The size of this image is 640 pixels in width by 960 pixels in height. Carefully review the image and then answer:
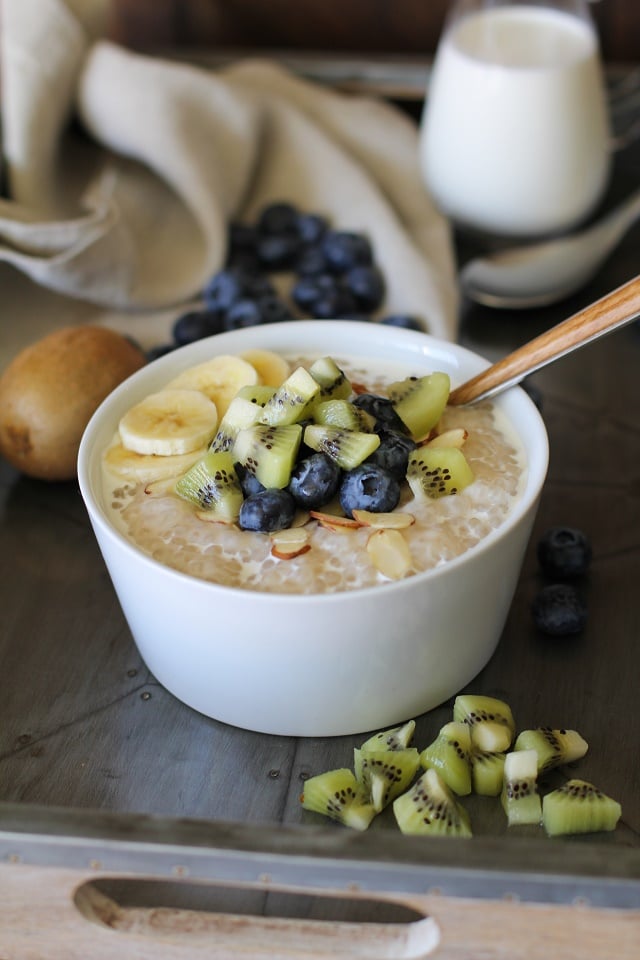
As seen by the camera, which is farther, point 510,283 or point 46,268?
point 510,283

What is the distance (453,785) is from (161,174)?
3.53 ft

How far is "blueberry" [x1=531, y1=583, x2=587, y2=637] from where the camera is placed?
1108 mm

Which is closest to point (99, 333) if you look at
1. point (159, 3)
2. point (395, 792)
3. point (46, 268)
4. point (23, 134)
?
point (46, 268)

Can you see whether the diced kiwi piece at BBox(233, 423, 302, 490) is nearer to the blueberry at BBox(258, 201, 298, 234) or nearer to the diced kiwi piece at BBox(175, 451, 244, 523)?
the diced kiwi piece at BBox(175, 451, 244, 523)

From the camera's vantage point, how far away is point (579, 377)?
1.51 m

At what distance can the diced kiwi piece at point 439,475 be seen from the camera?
3.30ft

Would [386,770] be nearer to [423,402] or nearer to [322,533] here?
[322,533]

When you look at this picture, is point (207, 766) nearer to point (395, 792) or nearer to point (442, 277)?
point (395, 792)

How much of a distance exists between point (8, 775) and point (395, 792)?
343 millimetres

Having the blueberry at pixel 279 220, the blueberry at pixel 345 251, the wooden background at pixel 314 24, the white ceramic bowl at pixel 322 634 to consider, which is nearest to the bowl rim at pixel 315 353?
the white ceramic bowl at pixel 322 634

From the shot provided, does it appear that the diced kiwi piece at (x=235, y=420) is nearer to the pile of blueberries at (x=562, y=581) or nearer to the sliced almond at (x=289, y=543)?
the sliced almond at (x=289, y=543)

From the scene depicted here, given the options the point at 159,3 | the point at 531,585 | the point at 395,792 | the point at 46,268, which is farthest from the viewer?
the point at 159,3

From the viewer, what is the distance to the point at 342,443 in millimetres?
998

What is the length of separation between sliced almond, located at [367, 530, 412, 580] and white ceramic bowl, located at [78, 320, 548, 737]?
0.03m
